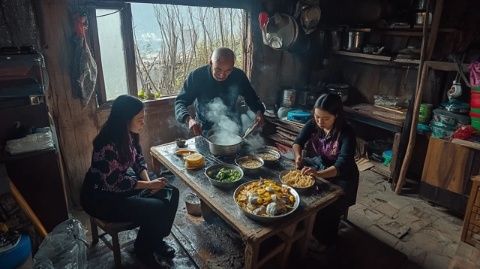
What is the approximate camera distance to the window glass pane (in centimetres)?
412

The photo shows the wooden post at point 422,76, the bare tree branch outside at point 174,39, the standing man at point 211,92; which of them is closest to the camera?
the wooden post at point 422,76

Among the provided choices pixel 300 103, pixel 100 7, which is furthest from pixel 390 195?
pixel 100 7

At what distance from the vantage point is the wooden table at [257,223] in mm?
2338

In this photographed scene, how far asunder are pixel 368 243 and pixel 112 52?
4.19 m

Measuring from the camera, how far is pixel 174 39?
503 cm

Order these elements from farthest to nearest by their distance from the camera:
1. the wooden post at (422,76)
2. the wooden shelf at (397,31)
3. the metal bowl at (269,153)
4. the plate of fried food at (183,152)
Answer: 1. the wooden shelf at (397,31)
2. the wooden post at (422,76)
3. the plate of fried food at (183,152)
4. the metal bowl at (269,153)

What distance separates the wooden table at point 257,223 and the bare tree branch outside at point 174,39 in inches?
70.0

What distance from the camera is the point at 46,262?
237 centimetres

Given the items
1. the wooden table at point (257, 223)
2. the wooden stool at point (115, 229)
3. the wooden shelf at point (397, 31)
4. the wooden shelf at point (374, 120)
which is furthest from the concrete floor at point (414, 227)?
the wooden stool at point (115, 229)

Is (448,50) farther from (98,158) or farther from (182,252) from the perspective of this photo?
(98,158)

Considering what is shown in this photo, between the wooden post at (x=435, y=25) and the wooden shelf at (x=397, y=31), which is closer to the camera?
the wooden post at (x=435, y=25)

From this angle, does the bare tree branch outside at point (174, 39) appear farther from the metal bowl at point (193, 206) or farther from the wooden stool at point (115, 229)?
the wooden stool at point (115, 229)

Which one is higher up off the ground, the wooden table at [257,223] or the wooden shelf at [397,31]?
the wooden shelf at [397,31]

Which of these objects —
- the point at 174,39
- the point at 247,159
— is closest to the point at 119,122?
the point at 247,159
